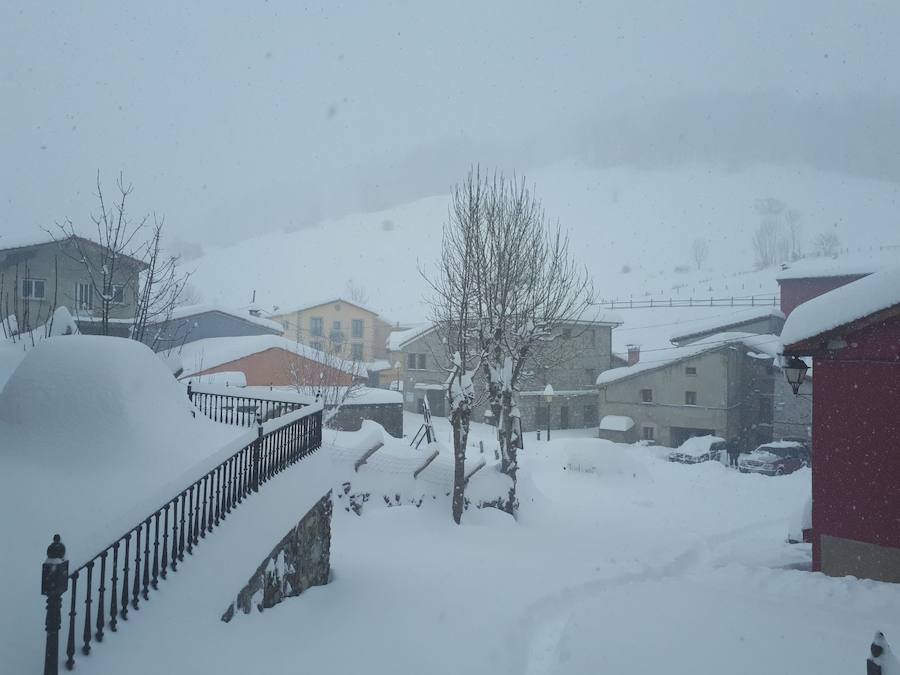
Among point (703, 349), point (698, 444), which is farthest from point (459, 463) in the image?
point (703, 349)

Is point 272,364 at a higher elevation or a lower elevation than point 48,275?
lower

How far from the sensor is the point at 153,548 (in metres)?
4.95

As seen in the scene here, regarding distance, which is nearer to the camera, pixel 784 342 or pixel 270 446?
pixel 270 446

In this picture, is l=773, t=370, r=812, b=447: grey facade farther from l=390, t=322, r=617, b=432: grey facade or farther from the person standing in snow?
l=390, t=322, r=617, b=432: grey facade

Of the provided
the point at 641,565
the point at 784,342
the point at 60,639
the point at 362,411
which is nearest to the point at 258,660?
the point at 60,639

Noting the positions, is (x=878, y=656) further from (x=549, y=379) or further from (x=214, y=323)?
(x=214, y=323)

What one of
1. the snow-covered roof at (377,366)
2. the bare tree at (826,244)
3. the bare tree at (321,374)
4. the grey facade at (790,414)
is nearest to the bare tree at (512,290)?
the bare tree at (321,374)

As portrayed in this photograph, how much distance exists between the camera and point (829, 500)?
1030 centimetres

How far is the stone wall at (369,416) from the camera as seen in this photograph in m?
29.1

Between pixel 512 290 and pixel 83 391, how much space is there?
40.4 ft

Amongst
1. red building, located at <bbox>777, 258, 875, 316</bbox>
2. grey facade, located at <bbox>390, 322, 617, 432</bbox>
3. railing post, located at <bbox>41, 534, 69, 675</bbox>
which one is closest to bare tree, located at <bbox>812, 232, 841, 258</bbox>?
red building, located at <bbox>777, 258, 875, 316</bbox>

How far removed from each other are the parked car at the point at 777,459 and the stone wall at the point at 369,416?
16609mm

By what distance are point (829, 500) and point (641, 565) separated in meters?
3.49

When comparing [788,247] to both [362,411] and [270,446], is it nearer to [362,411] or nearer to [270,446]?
[362,411]
